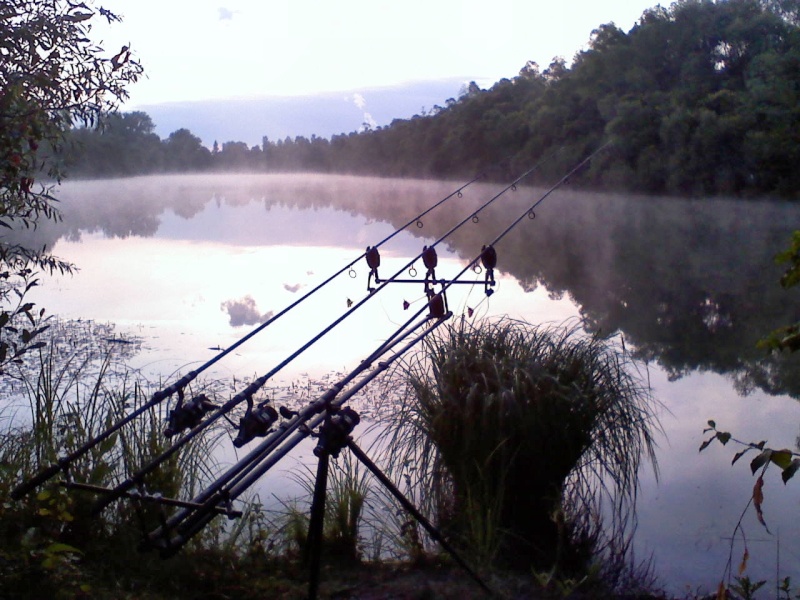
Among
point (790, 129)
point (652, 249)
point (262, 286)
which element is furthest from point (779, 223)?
point (262, 286)

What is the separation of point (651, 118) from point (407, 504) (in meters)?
18.0

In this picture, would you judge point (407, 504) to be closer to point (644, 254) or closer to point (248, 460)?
point (248, 460)

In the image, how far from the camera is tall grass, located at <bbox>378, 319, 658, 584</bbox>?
11.7ft

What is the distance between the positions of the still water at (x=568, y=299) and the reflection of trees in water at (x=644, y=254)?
0.14 feet

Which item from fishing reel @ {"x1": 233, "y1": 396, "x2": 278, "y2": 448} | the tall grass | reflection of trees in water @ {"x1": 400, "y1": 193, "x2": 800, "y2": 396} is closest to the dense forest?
reflection of trees in water @ {"x1": 400, "y1": 193, "x2": 800, "y2": 396}

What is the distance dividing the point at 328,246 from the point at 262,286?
4285 millimetres

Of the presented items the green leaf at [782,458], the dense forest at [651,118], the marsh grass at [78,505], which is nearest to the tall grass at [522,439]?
the marsh grass at [78,505]

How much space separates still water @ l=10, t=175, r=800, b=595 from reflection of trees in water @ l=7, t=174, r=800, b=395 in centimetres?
4

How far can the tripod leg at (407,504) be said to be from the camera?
7.41 feet

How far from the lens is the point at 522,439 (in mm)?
3621

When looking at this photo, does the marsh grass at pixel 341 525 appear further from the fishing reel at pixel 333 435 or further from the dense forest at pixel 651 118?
the dense forest at pixel 651 118

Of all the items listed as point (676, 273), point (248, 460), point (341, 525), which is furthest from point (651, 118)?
point (248, 460)

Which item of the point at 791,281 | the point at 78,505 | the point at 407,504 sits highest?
the point at 791,281

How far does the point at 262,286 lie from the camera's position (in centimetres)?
1158
